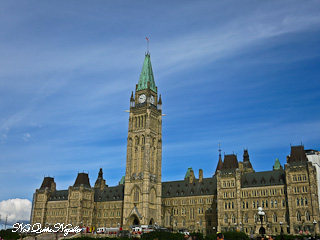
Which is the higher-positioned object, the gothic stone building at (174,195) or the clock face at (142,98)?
the clock face at (142,98)

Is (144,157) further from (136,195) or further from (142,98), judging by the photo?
(142,98)

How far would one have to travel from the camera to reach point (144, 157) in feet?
338

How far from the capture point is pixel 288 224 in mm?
82500

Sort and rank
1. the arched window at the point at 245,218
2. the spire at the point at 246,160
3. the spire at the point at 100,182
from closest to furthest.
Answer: the arched window at the point at 245,218, the spire at the point at 246,160, the spire at the point at 100,182

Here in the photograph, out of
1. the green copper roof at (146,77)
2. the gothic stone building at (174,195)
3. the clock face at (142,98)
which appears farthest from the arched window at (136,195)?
the green copper roof at (146,77)

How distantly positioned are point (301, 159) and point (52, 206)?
80303 millimetres

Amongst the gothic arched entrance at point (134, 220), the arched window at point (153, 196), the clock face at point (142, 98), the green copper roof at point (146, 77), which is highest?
the green copper roof at point (146, 77)

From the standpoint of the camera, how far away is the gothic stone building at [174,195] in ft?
271

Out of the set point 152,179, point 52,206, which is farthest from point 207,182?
point 52,206

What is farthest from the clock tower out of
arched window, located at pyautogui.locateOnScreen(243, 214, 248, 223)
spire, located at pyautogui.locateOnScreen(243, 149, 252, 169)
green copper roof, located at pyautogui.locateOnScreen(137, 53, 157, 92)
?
spire, located at pyautogui.locateOnScreen(243, 149, 252, 169)

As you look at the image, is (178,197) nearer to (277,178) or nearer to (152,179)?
(152,179)

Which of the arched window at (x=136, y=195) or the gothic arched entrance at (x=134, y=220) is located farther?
the arched window at (x=136, y=195)

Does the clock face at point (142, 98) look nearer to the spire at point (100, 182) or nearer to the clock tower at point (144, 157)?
the clock tower at point (144, 157)

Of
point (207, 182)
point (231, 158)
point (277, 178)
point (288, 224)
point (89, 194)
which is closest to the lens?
point (288, 224)
